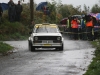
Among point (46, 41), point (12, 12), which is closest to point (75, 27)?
point (12, 12)

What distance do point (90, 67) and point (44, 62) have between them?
291 centimetres

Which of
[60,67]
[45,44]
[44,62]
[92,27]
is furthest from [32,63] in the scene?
[92,27]

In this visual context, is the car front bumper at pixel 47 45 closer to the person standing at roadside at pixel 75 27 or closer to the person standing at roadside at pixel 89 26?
the person standing at roadside at pixel 89 26

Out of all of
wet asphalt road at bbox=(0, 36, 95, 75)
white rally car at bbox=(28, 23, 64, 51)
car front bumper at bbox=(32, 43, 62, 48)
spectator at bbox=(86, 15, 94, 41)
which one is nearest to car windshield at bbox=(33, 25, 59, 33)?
white rally car at bbox=(28, 23, 64, 51)

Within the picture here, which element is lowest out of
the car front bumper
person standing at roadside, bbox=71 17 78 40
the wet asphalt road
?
person standing at roadside, bbox=71 17 78 40

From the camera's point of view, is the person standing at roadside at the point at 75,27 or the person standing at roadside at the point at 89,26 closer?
the person standing at roadside at the point at 89,26

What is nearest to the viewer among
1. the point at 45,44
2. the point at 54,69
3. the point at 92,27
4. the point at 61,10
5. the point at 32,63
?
the point at 54,69

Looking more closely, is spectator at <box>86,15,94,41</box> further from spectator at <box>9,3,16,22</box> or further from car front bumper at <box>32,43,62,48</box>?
car front bumper at <box>32,43,62,48</box>

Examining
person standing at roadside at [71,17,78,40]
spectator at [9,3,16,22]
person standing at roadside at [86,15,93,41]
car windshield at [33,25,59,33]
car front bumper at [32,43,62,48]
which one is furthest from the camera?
spectator at [9,3,16,22]

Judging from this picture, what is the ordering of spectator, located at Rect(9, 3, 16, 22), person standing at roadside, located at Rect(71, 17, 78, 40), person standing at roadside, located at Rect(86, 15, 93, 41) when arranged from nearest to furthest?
person standing at roadside, located at Rect(86, 15, 93, 41), person standing at roadside, located at Rect(71, 17, 78, 40), spectator, located at Rect(9, 3, 16, 22)

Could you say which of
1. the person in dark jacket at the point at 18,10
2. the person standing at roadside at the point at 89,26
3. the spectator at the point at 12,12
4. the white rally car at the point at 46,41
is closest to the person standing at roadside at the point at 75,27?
the person standing at roadside at the point at 89,26

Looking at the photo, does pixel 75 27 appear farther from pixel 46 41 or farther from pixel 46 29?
pixel 46 41

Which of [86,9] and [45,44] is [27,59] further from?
[86,9]

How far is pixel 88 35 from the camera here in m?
37.4
